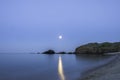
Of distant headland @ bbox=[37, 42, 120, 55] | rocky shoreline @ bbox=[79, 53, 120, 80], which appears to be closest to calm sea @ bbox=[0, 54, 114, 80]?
rocky shoreline @ bbox=[79, 53, 120, 80]

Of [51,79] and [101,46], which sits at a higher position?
[101,46]

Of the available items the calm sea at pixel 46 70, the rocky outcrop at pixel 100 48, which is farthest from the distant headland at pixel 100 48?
the calm sea at pixel 46 70

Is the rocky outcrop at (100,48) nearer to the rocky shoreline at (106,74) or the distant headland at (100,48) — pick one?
the distant headland at (100,48)

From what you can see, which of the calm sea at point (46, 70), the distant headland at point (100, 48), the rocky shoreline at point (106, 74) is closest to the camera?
the rocky shoreline at point (106, 74)

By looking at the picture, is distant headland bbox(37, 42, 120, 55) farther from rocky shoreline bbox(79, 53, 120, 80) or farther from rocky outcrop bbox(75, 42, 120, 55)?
rocky shoreline bbox(79, 53, 120, 80)

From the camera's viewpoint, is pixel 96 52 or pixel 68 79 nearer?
pixel 68 79

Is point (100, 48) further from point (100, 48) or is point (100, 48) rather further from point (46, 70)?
point (46, 70)

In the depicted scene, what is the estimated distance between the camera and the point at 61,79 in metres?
26.0

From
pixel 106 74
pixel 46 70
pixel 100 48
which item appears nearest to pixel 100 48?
pixel 100 48

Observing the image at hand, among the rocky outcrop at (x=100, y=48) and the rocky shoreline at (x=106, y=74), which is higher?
the rocky outcrop at (x=100, y=48)

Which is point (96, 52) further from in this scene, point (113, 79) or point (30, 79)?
point (113, 79)

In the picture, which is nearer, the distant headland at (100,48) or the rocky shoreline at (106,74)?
the rocky shoreline at (106,74)

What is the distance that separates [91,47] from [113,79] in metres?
124

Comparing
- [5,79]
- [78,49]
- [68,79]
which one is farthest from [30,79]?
[78,49]
